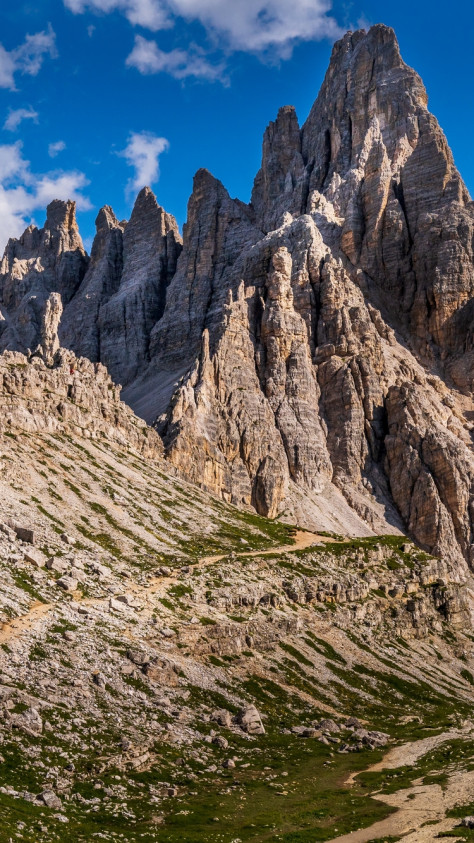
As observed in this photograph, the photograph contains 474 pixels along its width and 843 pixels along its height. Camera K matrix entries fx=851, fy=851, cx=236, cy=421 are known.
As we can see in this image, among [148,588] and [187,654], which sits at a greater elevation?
[148,588]

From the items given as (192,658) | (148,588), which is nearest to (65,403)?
(148,588)

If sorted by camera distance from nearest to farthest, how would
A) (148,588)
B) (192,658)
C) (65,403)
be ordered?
(192,658)
(148,588)
(65,403)

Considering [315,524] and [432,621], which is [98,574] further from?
[315,524]

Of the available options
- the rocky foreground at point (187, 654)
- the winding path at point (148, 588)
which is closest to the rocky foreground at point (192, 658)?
the rocky foreground at point (187, 654)

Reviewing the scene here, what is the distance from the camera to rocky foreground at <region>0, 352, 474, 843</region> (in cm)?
5488

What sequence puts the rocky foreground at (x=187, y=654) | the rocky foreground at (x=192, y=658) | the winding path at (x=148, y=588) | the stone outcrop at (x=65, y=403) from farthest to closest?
1. the stone outcrop at (x=65, y=403)
2. the winding path at (x=148, y=588)
3. the rocky foreground at (x=187, y=654)
4. the rocky foreground at (x=192, y=658)

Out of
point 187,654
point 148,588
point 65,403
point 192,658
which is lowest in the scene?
point 192,658

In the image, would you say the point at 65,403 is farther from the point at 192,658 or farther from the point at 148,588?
the point at 192,658

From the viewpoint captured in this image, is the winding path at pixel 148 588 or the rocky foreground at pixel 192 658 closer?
the rocky foreground at pixel 192 658

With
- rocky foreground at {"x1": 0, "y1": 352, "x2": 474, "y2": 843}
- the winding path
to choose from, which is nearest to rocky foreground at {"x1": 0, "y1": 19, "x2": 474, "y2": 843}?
rocky foreground at {"x1": 0, "y1": 352, "x2": 474, "y2": 843}

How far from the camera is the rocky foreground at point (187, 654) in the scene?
180 feet

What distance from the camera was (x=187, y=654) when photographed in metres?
90.9

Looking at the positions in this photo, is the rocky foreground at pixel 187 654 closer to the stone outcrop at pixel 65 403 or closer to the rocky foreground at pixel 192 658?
the rocky foreground at pixel 192 658

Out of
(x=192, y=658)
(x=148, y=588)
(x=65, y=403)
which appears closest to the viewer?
(x=192, y=658)
